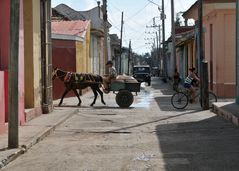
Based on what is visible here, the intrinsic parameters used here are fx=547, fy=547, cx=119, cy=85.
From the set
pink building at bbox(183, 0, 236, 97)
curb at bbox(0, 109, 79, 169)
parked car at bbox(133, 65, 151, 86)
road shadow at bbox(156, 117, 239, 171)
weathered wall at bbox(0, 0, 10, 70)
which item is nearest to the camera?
road shadow at bbox(156, 117, 239, 171)

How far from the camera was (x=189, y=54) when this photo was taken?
41.2m

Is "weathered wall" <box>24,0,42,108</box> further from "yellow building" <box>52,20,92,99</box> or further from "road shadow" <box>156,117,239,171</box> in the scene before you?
"yellow building" <box>52,20,92,99</box>

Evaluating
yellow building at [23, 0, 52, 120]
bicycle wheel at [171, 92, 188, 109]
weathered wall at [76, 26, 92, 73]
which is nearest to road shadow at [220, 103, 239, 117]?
bicycle wheel at [171, 92, 188, 109]

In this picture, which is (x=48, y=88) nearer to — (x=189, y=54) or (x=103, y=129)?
(x=103, y=129)

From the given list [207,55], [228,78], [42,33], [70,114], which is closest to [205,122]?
[70,114]

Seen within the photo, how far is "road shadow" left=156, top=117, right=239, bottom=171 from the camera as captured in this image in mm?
9133

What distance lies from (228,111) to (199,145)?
5.29 metres

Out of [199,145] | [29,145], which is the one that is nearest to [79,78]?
[29,145]

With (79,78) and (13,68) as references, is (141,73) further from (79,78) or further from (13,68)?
(13,68)

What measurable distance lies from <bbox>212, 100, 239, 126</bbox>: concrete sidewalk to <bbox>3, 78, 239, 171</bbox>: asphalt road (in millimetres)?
225

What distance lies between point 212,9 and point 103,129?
42.1 ft

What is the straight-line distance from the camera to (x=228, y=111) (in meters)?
16.4

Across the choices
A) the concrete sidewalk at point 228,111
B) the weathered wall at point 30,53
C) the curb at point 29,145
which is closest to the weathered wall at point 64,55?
the weathered wall at point 30,53

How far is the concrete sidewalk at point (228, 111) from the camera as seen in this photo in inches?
590
